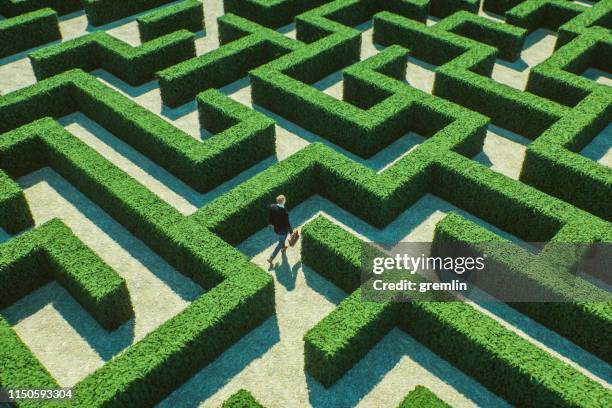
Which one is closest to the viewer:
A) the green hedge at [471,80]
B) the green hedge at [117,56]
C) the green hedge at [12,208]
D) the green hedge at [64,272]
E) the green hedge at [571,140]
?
the green hedge at [64,272]

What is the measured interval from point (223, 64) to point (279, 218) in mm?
11536

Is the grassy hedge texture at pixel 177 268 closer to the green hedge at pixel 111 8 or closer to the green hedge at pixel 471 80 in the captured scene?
the green hedge at pixel 471 80

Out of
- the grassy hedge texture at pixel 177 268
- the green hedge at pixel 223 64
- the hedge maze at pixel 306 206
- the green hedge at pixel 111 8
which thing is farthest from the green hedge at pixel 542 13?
the grassy hedge texture at pixel 177 268

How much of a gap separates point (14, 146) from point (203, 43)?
12.8 meters

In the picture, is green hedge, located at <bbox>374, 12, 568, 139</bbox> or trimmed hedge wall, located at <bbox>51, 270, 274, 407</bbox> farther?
green hedge, located at <bbox>374, 12, 568, 139</bbox>

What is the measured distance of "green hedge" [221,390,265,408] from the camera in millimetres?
11180

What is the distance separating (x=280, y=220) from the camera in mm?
15039

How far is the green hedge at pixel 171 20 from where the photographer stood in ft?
87.9

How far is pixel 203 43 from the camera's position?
92.8 feet

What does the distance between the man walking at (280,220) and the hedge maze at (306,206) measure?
58cm

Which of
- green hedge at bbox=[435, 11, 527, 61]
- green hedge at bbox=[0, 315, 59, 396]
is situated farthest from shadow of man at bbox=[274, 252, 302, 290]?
green hedge at bbox=[435, 11, 527, 61]

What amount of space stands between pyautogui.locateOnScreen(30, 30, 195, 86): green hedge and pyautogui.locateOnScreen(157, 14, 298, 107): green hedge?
1.95 meters

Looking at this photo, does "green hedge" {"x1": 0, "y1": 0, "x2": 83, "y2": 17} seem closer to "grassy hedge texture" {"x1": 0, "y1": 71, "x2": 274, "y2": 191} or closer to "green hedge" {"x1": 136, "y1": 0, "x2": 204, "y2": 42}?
"green hedge" {"x1": 136, "y1": 0, "x2": 204, "y2": 42}

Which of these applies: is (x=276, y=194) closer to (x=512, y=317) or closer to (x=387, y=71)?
(x=512, y=317)
